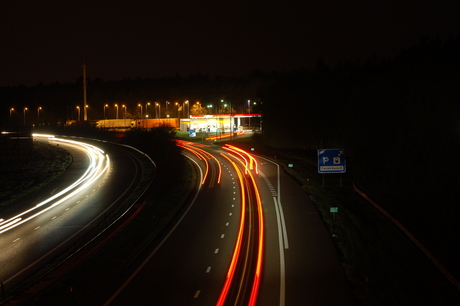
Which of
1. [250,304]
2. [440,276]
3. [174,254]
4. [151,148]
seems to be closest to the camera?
[250,304]

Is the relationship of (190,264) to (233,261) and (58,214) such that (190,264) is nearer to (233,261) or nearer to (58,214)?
(233,261)

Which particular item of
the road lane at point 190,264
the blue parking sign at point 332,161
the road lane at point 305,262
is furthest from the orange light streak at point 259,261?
the blue parking sign at point 332,161

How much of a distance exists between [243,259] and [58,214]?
16877 millimetres

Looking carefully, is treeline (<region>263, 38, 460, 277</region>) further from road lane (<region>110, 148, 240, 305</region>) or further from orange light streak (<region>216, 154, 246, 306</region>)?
road lane (<region>110, 148, 240, 305</region>)

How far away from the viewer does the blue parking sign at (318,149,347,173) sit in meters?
32.0

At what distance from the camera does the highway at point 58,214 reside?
20.0 meters

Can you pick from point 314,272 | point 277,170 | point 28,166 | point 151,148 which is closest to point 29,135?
point 28,166

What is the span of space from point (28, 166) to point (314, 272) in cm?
4702

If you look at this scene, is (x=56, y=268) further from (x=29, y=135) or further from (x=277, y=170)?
(x=29, y=135)

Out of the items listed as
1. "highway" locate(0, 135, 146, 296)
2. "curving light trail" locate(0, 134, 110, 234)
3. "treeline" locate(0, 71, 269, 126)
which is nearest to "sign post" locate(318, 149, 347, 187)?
"highway" locate(0, 135, 146, 296)

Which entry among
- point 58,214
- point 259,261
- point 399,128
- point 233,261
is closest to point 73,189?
point 58,214

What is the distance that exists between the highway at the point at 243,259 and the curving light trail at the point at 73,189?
10747 mm

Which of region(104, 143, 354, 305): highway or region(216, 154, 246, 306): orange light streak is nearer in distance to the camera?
region(216, 154, 246, 306): orange light streak

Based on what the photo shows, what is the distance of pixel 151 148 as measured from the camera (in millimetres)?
59125
